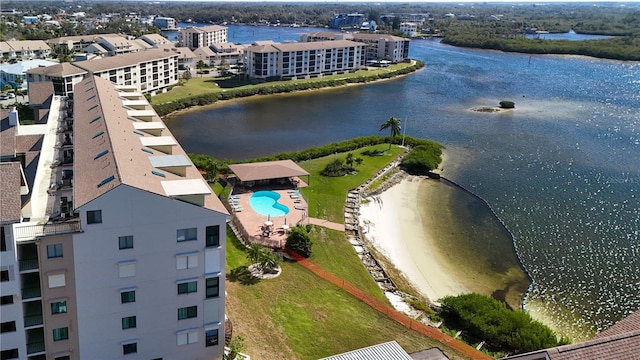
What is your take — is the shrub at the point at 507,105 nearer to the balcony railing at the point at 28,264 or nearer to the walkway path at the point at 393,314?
the walkway path at the point at 393,314

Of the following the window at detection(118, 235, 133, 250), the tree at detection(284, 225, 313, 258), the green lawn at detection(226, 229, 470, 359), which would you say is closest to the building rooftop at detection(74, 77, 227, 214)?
the window at detection(118, 235, 133, 250)

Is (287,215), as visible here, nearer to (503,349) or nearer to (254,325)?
(254,325)

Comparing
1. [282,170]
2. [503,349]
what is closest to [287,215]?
[282,170]

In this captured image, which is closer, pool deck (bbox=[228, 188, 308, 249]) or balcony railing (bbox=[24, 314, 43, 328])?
balcony railing (bbox=[24, 314, 43, 328])

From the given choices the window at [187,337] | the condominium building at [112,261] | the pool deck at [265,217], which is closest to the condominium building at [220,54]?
the pool deck at [265,217]

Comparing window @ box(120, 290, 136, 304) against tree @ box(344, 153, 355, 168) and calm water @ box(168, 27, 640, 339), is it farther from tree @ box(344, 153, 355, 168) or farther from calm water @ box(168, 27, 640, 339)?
tree @ box(344, 153, 355, 168)

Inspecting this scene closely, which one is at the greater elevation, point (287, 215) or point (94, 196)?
point (94, 196)
